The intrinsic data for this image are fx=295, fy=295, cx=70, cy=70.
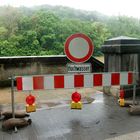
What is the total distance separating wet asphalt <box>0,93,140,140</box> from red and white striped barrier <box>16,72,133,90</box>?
63 centimetres

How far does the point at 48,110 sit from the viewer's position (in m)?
6.29

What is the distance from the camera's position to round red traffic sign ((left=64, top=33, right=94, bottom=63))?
5453mm

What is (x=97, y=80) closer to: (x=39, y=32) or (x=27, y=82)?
(x=27, y=82)

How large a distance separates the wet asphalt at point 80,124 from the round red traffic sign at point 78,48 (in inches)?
45.5

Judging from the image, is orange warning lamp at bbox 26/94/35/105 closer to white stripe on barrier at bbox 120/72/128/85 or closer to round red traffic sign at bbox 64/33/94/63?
round red traffic sign at bbox 64/33/94/63

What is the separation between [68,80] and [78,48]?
0.64m

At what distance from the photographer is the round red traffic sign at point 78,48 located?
545 cm

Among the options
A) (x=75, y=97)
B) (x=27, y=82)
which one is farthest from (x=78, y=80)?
(x=27, y=82)

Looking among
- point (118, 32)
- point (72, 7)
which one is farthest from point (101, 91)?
point (72, 7)

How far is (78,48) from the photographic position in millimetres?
5500

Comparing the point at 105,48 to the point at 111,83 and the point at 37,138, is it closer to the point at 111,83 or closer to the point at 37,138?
the point at 111,83

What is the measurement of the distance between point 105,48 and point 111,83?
2.02 m

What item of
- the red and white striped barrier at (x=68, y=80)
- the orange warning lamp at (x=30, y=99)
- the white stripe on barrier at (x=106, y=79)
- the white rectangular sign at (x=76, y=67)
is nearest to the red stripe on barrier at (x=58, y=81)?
the red and white striped barrier at (x=68, y=80)

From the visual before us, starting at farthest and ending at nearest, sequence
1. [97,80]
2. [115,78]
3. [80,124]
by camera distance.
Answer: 1. [115,78]
2. [97,80]
3. [80,124]
